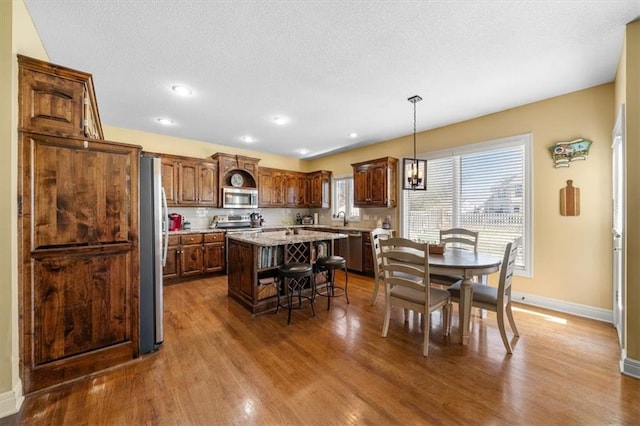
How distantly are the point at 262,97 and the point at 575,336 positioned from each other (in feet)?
14.5

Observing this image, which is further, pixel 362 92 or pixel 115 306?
pixel 362 92

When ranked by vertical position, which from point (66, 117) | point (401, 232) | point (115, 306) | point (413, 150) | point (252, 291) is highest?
point (413, 150)

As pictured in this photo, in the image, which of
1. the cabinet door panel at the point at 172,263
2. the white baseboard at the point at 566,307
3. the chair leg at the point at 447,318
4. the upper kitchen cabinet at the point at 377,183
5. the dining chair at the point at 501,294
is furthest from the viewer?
the upper kitchen cabinet at the point at 377,183

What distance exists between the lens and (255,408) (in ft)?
5.59

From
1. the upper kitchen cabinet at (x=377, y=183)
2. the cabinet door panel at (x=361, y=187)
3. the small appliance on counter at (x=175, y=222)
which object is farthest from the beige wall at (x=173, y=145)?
the upper kitchen cabinet at (x=377, y=183)

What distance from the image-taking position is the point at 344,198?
664cm

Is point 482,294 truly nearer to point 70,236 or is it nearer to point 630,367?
point 630,367

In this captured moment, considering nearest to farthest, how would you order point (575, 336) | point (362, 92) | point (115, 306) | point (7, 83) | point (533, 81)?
point (7, 83)
point (115, 306)
point (575, 336)
point (533, 81)
point (362, 92)

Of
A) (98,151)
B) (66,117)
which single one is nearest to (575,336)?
(98,151)

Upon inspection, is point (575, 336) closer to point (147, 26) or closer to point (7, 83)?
point (147, 26)

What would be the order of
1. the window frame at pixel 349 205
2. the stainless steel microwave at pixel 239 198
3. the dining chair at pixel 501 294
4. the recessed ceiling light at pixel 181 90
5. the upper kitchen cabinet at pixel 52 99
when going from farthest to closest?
the window frame at pixel 349 205
the stainless steel microwave at pixel 239 198
the recessed ceiling light at pixel 181 90
the dining chair at pixel 501 294
the upper kitchen cabinet at pixel 52 99

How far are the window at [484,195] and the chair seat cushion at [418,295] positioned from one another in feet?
6.21

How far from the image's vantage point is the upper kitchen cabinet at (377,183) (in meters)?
5.14

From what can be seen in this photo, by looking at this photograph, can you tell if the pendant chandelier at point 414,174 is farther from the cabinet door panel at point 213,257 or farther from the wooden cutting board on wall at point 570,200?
the cabinet door panel at point 213,257
